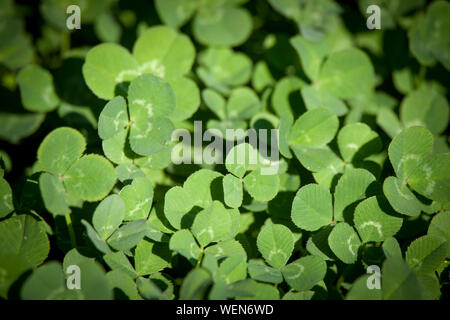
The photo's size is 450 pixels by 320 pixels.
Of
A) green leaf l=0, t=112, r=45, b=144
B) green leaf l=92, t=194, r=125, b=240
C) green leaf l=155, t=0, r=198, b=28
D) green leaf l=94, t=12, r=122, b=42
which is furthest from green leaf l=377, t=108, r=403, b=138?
green leaf l=0, t=112, r=45, b=144

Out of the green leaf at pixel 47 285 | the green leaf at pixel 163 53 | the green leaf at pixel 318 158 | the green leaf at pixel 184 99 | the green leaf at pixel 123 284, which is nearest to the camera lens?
the green leaf at pixel 47 285

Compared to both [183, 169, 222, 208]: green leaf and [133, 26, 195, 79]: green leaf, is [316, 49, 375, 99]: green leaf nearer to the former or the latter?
[133, 26, 195, 79]: green leaf

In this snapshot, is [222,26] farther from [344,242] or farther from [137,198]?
[344,242]

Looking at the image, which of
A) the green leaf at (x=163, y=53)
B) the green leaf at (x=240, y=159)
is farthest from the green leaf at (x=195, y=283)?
the green leaf at (x=163, y=53)

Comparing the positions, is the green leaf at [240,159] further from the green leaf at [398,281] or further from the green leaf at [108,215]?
the green leaf at [398,281]
